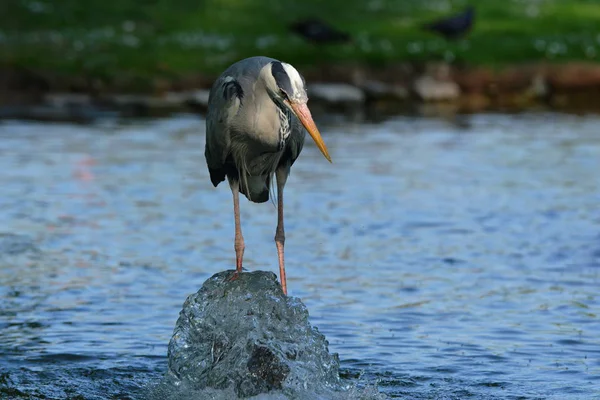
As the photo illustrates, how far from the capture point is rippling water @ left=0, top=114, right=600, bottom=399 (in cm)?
1030

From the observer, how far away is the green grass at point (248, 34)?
33.6 m

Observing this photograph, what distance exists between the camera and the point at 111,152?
2356 cm

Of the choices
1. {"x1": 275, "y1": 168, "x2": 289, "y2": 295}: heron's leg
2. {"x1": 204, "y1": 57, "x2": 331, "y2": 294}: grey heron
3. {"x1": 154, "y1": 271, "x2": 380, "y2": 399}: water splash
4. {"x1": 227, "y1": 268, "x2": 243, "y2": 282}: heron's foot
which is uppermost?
{"x1": 204, "y1": 57, "x2": 331, "y2": 294}: grey heron

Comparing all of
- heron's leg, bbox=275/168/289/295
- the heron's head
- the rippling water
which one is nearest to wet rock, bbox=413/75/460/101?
the rippling water

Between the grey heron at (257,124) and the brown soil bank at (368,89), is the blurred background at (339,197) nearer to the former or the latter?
the brown soil bank at (368,89)

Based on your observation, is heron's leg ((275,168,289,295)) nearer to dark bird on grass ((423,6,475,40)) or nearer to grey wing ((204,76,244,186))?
grey wing ((204,76,244,186))

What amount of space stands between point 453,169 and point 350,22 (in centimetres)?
1874

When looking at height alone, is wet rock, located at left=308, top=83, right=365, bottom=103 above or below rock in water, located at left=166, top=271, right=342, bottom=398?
above

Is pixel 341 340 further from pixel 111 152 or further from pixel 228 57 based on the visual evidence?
pixel 228 57

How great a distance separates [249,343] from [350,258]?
5.06m

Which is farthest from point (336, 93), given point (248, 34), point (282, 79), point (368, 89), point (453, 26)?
point (282, 79)

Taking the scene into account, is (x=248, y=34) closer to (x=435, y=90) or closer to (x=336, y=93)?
(x=336, y=93)

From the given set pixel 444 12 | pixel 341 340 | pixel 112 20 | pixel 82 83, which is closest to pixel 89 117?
pixel 82 83

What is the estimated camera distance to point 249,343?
9508mm
